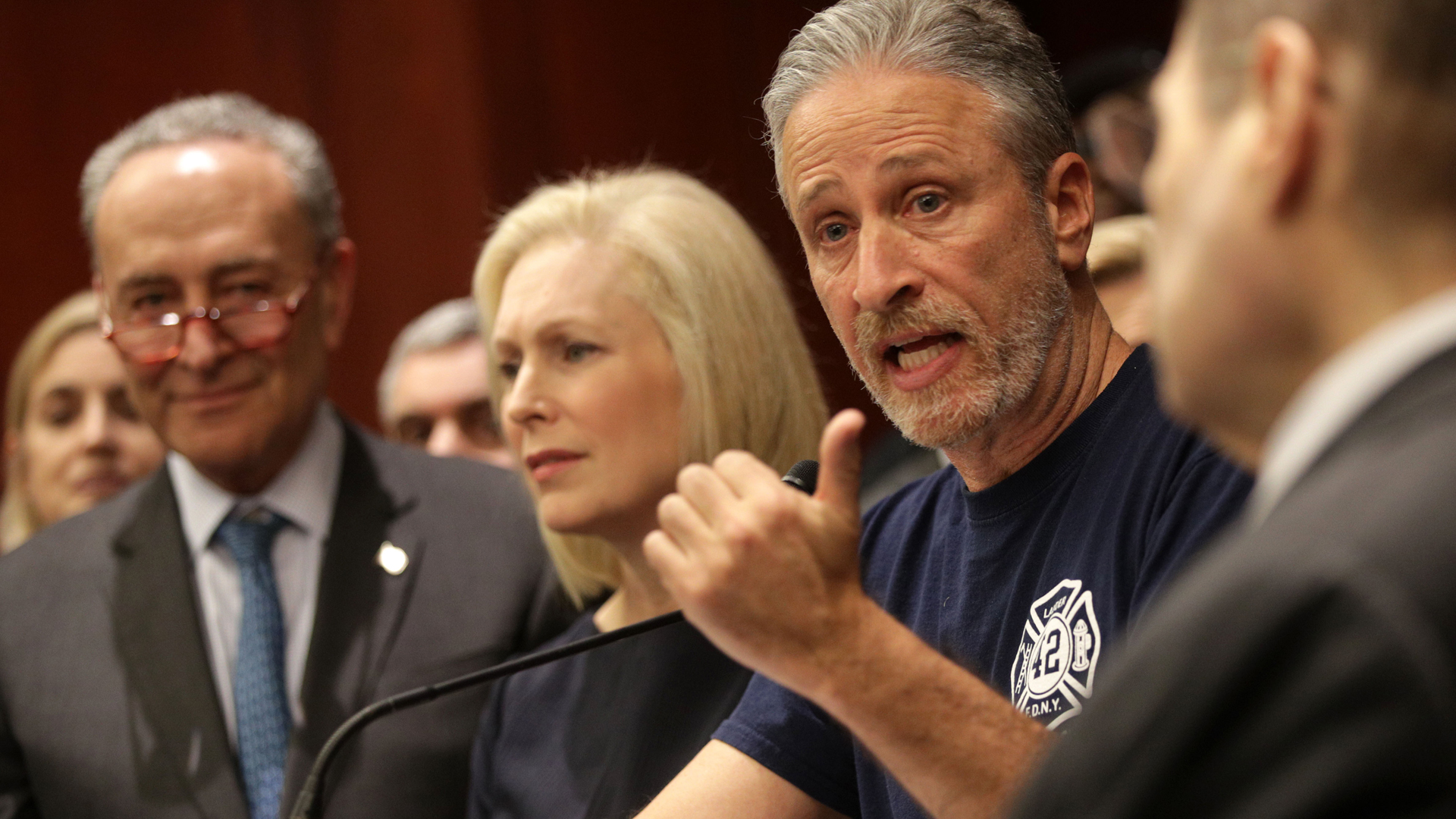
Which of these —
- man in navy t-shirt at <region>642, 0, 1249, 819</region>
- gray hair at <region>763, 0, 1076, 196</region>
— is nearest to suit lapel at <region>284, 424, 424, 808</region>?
man in navy t-shirt at <region>642, 0, 1249, 819</region>

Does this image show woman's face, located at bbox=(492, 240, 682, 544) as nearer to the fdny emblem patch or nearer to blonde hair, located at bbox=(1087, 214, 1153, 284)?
the fdny emblem patch

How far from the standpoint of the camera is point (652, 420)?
2.13 m

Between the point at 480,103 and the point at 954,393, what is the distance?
293 cm

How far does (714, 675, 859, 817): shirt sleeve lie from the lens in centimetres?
161

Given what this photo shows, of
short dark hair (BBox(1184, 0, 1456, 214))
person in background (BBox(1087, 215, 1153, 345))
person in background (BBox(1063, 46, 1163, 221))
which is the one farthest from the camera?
person in background (BBox(1063, 46, 1163, 221))

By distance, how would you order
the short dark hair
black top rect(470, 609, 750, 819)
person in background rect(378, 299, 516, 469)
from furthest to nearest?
person in background rect(378, 299, 516, 469) → black top rect(470, 609, 750, 819) → the short dark hair

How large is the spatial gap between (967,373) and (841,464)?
470 mm

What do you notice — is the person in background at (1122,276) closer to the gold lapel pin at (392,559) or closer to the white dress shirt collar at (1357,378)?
the gold lapel pin at (392,559)

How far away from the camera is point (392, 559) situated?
2.34 metres

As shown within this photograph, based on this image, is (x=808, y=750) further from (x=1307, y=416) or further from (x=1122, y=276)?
(x=1122, y=276)

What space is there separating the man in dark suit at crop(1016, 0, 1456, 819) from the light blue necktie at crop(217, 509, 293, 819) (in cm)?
170

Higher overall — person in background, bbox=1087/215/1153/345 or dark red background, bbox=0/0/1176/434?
dark red background, bbox=0/0/1176/434

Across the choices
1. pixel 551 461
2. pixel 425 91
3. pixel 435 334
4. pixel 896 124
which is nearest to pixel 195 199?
pixel 551 461

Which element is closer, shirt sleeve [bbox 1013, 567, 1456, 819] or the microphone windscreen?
shirt sleeve [bbox 1013, 567, 1456, 819]
